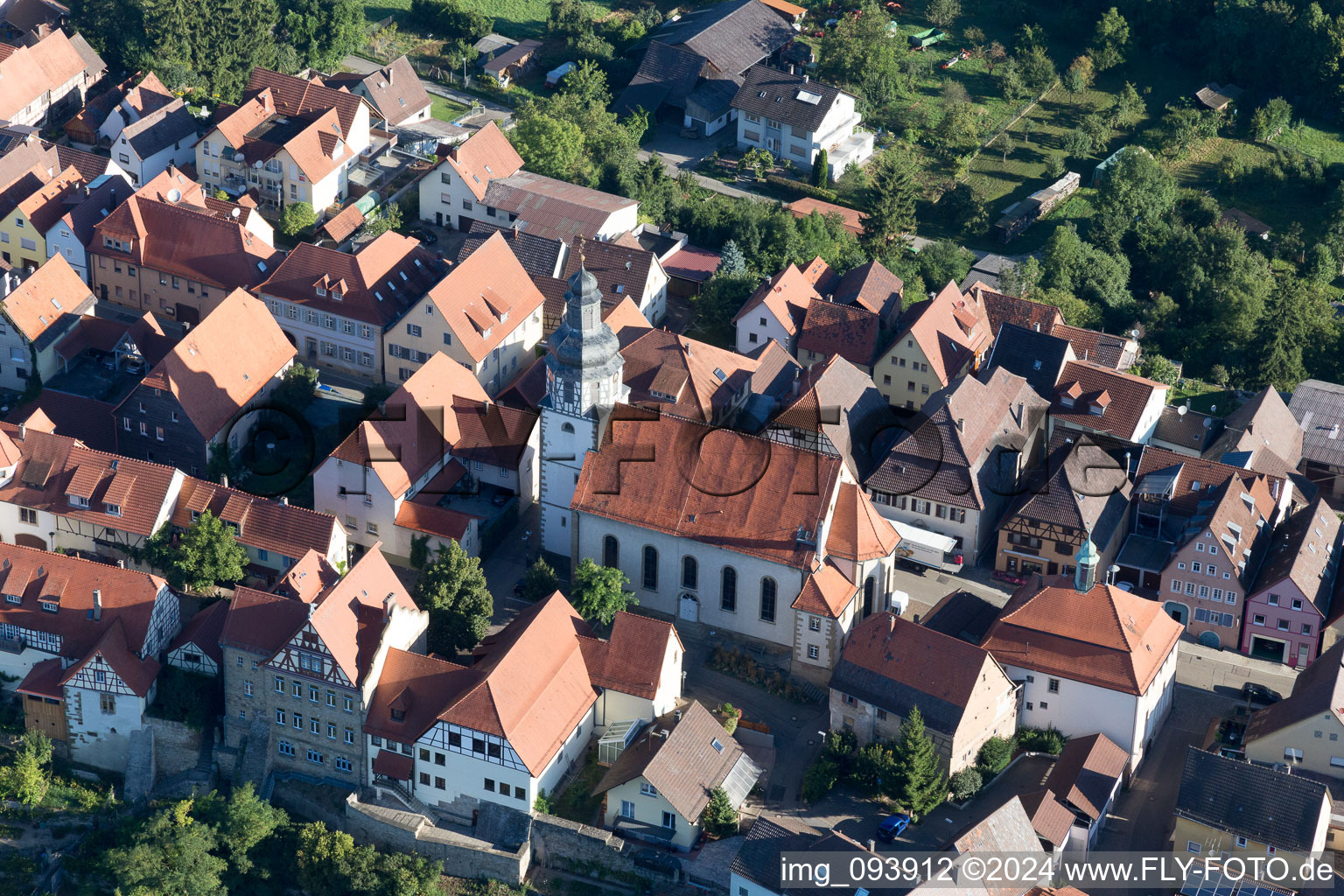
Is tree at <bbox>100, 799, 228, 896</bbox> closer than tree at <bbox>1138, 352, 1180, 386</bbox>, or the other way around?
tree at <bbox>100, 799, 228, 896</bbox>

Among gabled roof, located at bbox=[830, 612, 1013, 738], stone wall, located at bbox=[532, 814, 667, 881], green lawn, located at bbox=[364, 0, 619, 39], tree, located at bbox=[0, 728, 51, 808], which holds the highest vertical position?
gabled roof, located at bbox=[830, 612, 1013, 738]

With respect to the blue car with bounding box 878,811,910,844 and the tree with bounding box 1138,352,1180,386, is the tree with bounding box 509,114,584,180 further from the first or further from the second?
the blue car with bounding box 878,811,910,844

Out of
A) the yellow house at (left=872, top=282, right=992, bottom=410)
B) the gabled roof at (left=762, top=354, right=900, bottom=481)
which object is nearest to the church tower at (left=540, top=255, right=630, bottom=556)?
the gabled roof at (left=762, top=354, right=900, bottom=481)

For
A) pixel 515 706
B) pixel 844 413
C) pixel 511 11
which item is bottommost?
pixel 511 11

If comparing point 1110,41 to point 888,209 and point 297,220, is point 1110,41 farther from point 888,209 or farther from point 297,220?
point 297,220

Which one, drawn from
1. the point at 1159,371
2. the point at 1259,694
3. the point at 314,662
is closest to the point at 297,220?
the point at 314,662

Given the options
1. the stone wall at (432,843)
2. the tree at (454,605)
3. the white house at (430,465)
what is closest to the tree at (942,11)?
the white house at (430,465)
